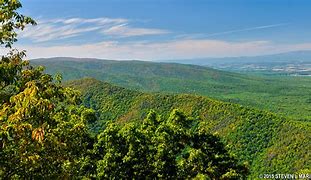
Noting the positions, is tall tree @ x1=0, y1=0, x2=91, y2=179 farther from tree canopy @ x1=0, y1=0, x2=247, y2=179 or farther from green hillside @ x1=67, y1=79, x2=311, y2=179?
green hillside @ x1=67, y1=79, x2=311, y2=179

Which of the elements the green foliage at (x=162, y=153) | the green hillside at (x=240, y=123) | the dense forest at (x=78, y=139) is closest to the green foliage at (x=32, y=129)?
the dense forest at (x=78, y=139)

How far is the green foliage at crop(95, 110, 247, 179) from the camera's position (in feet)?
82.1

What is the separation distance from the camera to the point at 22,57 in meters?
16.2

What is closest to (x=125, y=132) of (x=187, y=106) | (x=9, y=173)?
(x=9, y=173)

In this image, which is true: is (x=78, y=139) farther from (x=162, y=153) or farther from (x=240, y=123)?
(x=240, y=123)

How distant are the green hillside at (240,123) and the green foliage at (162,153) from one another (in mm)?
34623

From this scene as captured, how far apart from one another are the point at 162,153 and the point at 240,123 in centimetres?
8639

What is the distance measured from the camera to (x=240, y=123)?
10831 cm

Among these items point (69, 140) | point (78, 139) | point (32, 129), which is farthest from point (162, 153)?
point (32, 129)

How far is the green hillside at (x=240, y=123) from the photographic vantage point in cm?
8719

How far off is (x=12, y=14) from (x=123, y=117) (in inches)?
4413

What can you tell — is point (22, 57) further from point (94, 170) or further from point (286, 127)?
point (286, 127)

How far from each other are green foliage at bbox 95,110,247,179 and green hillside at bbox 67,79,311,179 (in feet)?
114

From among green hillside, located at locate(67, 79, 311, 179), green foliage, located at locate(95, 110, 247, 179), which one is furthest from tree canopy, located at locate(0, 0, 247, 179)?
green hillside, located at locate(67, 79, 311, 179)
